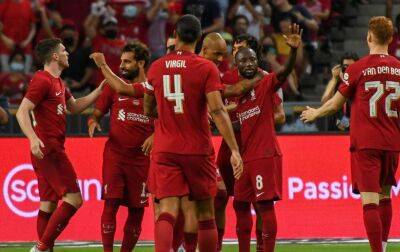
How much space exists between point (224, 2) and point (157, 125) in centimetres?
1005

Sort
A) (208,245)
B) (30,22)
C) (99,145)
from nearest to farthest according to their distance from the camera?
1. (208,245)
2. (99,145)
3. (30,22)

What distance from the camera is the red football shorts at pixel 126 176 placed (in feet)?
45.6

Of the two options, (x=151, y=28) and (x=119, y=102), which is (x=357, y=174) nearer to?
(x=119, y=102)

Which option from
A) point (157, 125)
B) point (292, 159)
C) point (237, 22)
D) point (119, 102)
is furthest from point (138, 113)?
point (237, 22)

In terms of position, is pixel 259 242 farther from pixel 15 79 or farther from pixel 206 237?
pixel 15 79

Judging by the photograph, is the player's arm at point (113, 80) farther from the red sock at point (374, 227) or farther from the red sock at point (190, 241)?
the red sock at point (374, 227)

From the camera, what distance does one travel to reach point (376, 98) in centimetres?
1277

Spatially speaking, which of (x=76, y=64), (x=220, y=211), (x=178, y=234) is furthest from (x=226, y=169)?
(x=76, y=64)

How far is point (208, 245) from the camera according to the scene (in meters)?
12.0

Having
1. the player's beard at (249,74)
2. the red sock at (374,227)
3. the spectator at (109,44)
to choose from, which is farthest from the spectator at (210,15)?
the red sock at (374,227)

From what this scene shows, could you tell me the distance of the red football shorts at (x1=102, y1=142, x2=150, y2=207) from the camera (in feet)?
45.6

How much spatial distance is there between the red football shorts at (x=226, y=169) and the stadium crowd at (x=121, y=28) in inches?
253

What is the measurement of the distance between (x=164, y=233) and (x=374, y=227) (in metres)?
2.21

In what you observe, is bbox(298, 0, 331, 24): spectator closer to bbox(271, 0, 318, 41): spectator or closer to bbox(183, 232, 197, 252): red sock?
bbox(271, 0, 318, 41): spectator
